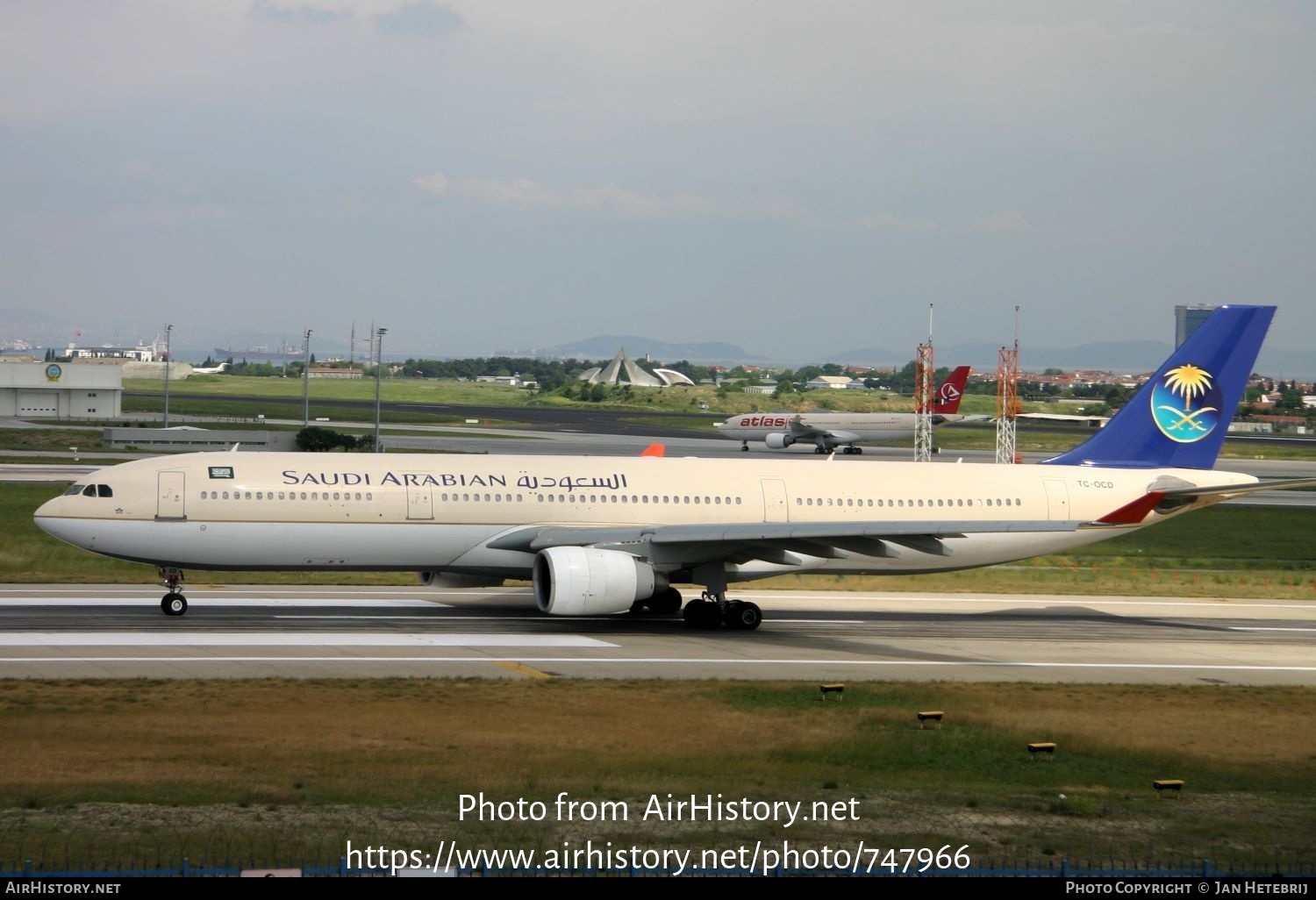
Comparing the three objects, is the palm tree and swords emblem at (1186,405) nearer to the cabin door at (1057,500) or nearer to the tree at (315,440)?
the cabin door at (1057,500)

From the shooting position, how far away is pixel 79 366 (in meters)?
132

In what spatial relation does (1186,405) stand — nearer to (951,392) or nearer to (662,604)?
(662,604)

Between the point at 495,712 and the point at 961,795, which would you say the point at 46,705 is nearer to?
the point at 495,712

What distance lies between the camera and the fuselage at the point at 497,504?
35.0 metres

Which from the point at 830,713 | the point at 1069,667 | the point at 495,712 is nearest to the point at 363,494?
the point at 495,712

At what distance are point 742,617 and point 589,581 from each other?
513cm

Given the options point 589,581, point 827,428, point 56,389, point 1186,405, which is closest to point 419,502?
point 589,581

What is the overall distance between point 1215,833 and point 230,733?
14463mm

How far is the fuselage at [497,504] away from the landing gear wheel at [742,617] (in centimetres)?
109

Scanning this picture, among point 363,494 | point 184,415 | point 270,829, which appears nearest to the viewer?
point 270,829

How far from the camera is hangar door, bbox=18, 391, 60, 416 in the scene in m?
133

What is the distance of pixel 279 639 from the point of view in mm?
32219

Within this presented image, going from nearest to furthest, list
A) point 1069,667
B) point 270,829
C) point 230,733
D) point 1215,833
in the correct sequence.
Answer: point 270,829, point 1215,833, point 230,733, point 1069,667

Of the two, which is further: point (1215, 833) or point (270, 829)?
point (1215, 833)
